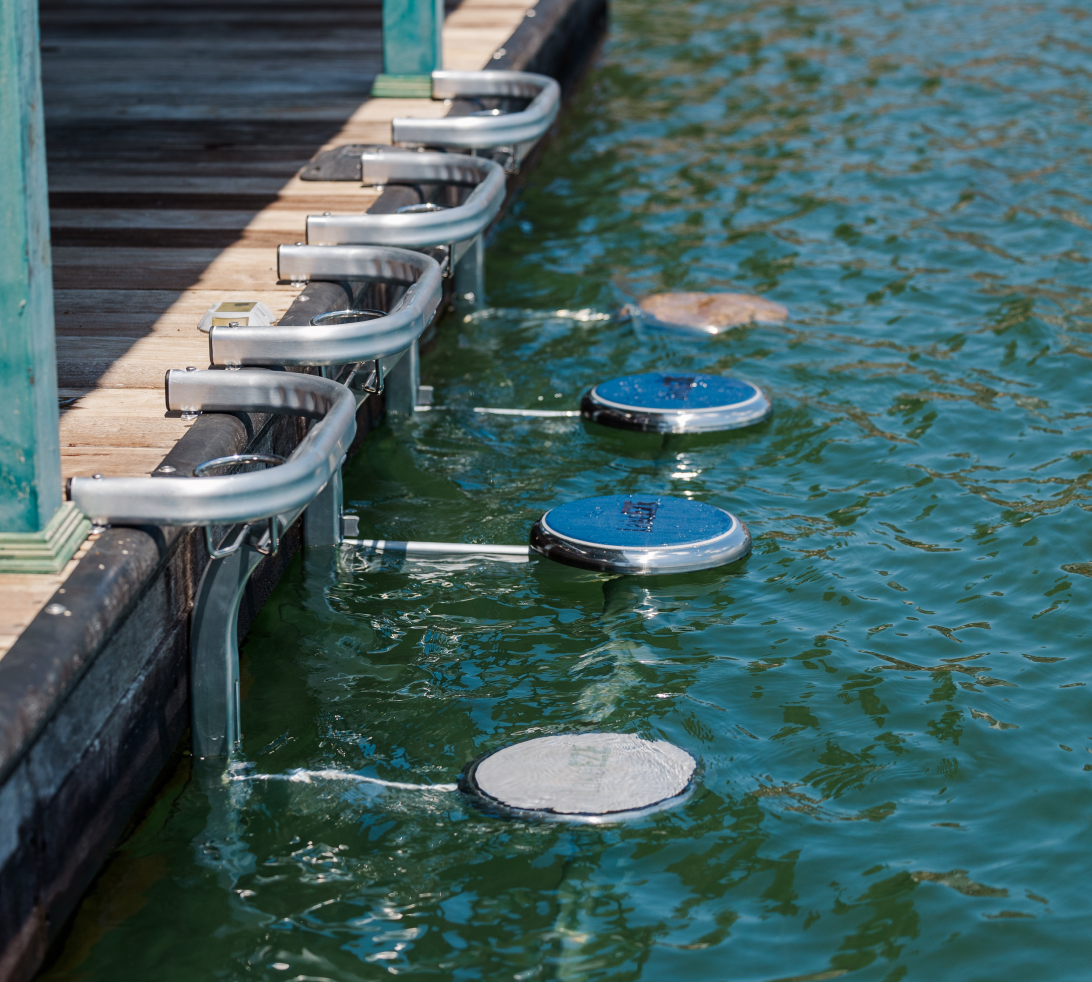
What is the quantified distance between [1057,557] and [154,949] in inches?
147

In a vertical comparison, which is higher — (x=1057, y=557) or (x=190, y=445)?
(x=190, y=445)

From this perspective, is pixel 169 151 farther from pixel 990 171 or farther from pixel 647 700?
pixel 990 171

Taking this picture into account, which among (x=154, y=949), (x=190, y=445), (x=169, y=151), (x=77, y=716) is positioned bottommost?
(x=154, y=949)

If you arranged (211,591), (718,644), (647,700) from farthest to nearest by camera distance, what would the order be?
(718,644) < (647,700) < (211,591)

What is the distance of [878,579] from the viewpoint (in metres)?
5.71

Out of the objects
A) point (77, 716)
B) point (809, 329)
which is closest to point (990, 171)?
point (809, 329)

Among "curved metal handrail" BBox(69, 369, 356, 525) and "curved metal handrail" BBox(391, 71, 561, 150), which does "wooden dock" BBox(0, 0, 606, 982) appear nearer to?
"curved metal handrail" BBox(69, 369, 356, 525)

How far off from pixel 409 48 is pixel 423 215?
3189mm

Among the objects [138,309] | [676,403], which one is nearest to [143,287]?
[138,309]

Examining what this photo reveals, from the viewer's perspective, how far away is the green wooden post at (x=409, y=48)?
8523 millimetres

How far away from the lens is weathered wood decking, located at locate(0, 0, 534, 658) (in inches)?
195

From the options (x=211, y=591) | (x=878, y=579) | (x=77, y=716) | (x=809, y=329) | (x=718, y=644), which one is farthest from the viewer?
(x=809, y=329)

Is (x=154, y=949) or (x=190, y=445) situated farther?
(x=190, y=445)

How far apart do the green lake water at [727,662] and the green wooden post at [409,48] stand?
1332 millimetres
